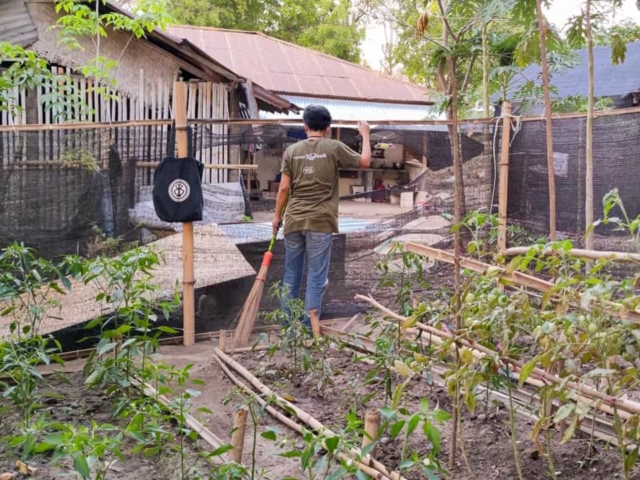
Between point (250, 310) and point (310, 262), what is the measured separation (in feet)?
2.05

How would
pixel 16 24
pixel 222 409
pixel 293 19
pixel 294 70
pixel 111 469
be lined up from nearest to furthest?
pixel 111 469 → pixel 222 409 → pixel 16 24 → pixel 294 70 → pixel 293 19

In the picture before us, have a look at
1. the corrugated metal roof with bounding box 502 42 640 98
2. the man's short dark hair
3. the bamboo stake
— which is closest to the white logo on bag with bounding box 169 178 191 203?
the man's short dark hair

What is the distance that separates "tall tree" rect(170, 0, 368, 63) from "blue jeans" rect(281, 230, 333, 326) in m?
17.9

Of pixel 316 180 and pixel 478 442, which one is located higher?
pixel 316 180

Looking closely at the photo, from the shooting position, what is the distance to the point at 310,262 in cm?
541

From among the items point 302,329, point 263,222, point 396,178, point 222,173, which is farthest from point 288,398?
point 396,178

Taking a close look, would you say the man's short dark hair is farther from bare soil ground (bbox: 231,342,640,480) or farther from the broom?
bare soil ground (bbox: 231,342,640,480)

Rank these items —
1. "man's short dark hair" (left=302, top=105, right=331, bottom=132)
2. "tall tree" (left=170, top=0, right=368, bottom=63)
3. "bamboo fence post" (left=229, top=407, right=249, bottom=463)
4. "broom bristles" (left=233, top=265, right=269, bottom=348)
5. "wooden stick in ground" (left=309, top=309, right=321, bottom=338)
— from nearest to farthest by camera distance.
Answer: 1. "bamboo fence post" (left=229, top=407, right=249, bottom=463)
2. "wooden stick in ground" (left=309, top=309, right=321, bottom=338)
3. "man's short dark hair" (left=302, top=105, right=331, bottom=132)
4. "broom bristles" (left=233, top=265, right=269, bottom=348)
5. "tall tree" (left=170, top=0, right=368, bottom=63)

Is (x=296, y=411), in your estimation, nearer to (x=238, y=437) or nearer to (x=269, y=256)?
(x=238, y=437)

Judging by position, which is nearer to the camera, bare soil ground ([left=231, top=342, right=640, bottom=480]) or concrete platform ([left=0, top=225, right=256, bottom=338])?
bare soil ground ([left=231, top=342, right=640, bottom=480])

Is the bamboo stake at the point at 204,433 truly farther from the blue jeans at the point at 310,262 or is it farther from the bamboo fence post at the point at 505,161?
the bamboo fence post at the point at 505,161

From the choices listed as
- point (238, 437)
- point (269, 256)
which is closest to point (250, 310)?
point (269, 256)

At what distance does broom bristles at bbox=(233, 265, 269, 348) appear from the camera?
5414mm

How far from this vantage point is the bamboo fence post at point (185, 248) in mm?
5340
